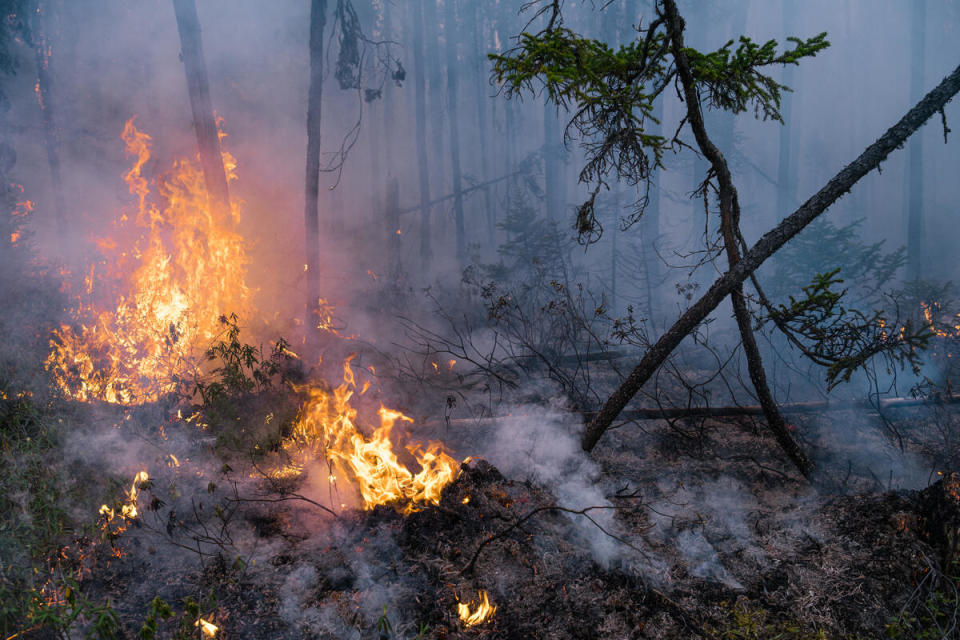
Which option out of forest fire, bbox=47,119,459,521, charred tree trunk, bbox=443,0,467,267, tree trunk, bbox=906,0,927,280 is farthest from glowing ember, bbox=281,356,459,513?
tree trunk, bbox=906,0,927,280

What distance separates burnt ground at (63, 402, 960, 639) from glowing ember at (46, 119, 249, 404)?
403 cm

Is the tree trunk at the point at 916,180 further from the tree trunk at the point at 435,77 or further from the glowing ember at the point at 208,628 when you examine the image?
the tree trunk at the point at 435,77

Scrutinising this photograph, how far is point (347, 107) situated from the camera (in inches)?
1118

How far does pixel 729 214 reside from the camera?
505cm

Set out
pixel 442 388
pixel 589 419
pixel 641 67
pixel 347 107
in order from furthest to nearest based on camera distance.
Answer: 1. pixel 347 107
2. pixel 442 388
3. pixel 589 419
4. pixel 641 67

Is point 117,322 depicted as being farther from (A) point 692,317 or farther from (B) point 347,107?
(B) point 347,107

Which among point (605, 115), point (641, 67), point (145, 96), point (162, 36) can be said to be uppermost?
point (162, 36)

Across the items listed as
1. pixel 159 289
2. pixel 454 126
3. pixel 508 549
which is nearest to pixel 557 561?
pixel 508 549

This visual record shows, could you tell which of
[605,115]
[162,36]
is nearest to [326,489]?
[605,115]

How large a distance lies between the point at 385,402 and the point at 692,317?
18.0 feet

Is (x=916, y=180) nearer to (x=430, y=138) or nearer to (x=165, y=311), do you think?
(x=165, y=311)

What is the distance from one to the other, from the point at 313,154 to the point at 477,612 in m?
8.96

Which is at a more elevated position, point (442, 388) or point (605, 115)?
point (605, 115)

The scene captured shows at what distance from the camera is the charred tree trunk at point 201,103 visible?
8.55 m
